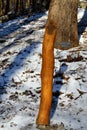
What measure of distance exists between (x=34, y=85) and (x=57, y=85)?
449mm

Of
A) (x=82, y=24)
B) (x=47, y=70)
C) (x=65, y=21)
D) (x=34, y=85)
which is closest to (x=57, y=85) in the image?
(x=34, y=85)

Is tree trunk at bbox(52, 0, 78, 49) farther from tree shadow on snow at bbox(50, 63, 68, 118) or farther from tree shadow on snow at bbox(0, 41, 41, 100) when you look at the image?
tree shadow on snow at bbox(50, 63, 68, 118)

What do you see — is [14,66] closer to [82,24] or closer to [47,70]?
[47,70]

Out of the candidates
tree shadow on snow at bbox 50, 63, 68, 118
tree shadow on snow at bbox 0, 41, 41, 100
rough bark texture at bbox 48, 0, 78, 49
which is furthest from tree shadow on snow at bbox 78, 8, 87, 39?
tree shadow on snow at bbox 50, 63, 68, 118

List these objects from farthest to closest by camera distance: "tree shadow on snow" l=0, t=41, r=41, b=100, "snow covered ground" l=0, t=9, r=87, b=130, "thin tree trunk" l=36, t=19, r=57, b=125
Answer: "tree shadow on snow" l=0, t=41, r=41, b=100 → "snow covered ground" l=0, t=9, r=87, b=130 → "thin tree trunk" l=36, t=19, r=57, b=125

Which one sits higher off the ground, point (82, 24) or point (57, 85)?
point (82, 24)

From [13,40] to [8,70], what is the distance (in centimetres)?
249

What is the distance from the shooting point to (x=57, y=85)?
5953 millimetres

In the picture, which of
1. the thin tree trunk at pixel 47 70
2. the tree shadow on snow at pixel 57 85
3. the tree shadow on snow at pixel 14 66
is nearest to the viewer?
the thin tree trunk at pixel 47 70

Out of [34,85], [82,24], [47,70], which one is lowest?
[34,85]

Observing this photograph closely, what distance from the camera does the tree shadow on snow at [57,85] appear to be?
17.3 ft

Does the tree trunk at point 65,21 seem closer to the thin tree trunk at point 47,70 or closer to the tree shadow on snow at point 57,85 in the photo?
the tree shadow on snow at point 57,85

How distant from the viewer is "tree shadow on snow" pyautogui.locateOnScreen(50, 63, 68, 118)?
526 centimetres

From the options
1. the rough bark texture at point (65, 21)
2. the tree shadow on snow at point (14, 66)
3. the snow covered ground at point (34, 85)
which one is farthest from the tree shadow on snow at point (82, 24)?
the tree shadow on snow at point (14, 66)
